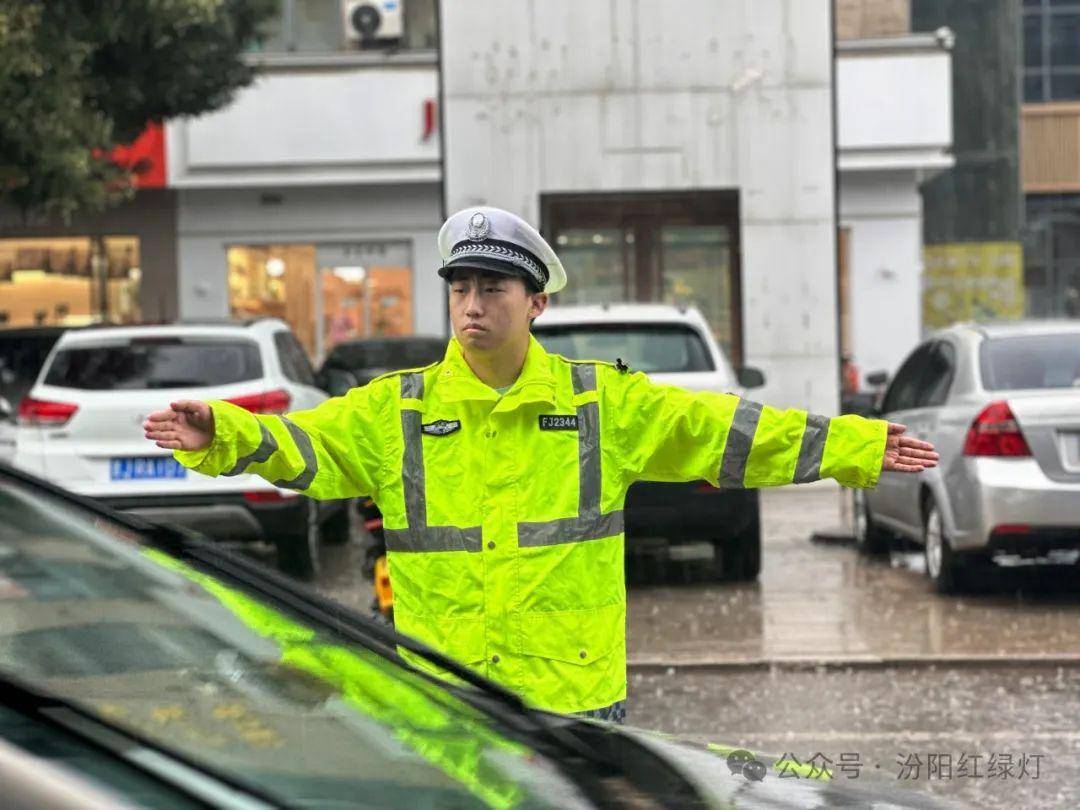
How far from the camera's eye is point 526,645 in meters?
3.78

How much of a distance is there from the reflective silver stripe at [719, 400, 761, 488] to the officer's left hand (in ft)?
0.90

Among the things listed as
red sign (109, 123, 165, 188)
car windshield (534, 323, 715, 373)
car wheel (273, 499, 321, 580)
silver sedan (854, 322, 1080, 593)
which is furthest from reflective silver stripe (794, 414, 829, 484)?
red sign (109, 123, 165, 188)

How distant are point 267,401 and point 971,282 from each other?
89.5 ft

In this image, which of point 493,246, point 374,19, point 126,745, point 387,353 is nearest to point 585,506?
point 493,246

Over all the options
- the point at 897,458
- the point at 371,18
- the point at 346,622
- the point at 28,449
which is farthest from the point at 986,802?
the point at 371,18

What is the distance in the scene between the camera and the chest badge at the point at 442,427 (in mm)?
3848

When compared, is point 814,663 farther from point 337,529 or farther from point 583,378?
point 337,529

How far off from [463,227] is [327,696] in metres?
1.30

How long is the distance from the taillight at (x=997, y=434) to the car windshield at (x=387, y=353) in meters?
10.4

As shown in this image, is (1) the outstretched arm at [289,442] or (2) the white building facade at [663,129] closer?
(1) the outstretched arm at [289,442]

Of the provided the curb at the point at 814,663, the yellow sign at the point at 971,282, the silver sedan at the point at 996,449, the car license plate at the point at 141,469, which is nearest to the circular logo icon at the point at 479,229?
the curb at the point at 814,663

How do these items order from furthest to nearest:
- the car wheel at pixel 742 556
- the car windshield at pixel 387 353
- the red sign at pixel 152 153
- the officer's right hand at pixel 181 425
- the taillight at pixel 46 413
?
the red sign at pixel 152 153 < the car windshield at pixel 387 353 < the taillight at pixel 46 413 < the car wheel at pixel 742 556 < the officer's right hand at pixel 181 425

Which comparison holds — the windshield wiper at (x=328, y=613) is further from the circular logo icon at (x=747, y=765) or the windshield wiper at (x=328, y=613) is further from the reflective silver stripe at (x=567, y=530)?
the reflective silver stripe at (x=567, y=530)

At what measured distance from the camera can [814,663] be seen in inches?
356
